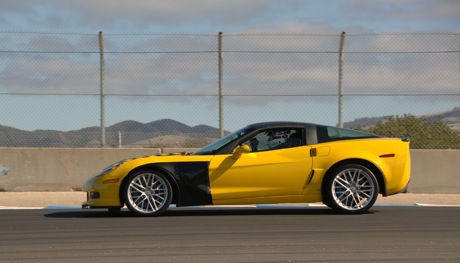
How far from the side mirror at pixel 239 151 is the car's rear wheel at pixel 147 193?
3.06 feet

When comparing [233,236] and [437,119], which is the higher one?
[437,119]

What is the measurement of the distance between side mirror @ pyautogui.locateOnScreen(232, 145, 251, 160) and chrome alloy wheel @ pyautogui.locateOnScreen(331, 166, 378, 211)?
121 cm

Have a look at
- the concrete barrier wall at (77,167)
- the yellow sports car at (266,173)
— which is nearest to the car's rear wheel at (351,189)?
the yellow sports car at (266,173)

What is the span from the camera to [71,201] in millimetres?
15203

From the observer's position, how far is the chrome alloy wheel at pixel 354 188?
41.3ft

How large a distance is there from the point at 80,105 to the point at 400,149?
6.61 m

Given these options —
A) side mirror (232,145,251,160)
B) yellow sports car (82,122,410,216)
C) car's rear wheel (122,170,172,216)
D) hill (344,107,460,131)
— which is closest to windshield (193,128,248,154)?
yellow sports car (82,122,410,216)

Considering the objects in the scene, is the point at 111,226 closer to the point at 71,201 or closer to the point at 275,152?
the point at 275,152

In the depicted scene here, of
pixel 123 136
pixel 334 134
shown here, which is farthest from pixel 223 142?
pixel 123 136

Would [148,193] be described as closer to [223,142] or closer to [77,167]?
[223,142]

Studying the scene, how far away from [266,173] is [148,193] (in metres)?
1.54

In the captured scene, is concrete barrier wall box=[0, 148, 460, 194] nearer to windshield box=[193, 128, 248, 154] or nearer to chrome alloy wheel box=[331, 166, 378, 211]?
windshield box=[193, 128, 248, 154]

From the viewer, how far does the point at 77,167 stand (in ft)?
55.4

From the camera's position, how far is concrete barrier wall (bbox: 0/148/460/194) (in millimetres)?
16812
